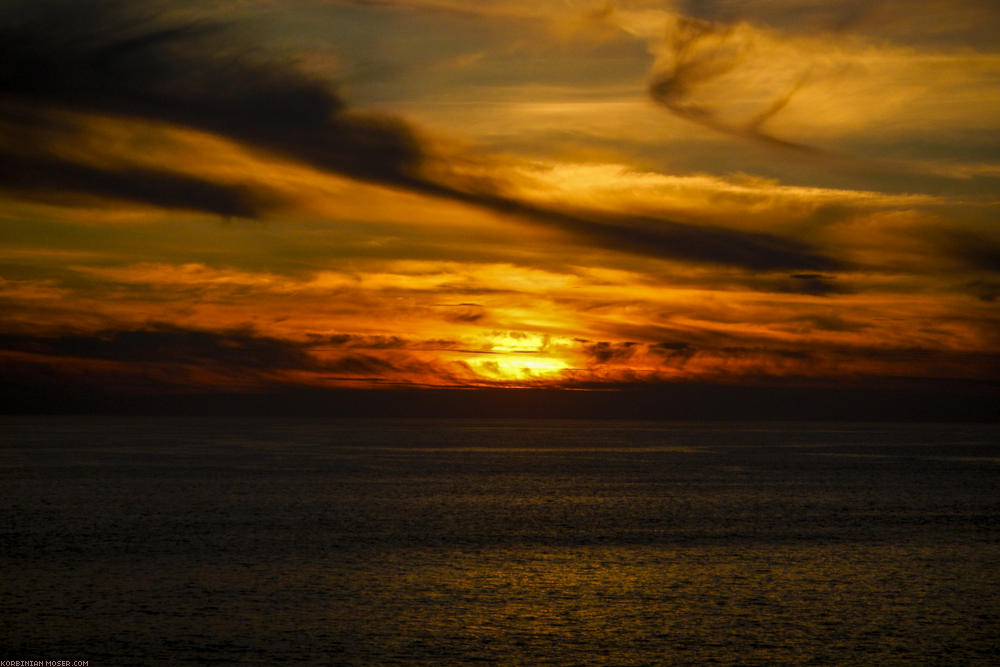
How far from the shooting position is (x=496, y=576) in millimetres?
48094

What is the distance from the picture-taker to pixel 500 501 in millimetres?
89000

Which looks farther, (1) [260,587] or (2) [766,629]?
(1) [260,587]

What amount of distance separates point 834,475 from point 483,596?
344ft

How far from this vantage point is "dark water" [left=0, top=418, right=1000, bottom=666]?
34.8m

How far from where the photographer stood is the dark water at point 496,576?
34.8 metres

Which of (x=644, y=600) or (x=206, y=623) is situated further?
(x=644, y=600)

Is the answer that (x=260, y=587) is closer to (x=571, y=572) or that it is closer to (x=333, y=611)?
(x=333, y=611)

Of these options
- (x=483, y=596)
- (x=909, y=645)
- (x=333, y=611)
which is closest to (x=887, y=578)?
(x=909, y=645)

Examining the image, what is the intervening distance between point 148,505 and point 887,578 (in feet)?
199

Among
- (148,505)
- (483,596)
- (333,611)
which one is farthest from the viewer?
(148,505)

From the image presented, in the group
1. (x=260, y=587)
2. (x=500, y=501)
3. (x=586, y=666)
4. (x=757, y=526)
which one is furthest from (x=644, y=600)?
(x=500, y=501)

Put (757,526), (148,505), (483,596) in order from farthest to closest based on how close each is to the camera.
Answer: (148,505), (757,526), (483,596)

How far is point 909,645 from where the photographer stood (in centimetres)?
3528

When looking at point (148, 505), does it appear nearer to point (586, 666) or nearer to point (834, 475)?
point (586, 666)
